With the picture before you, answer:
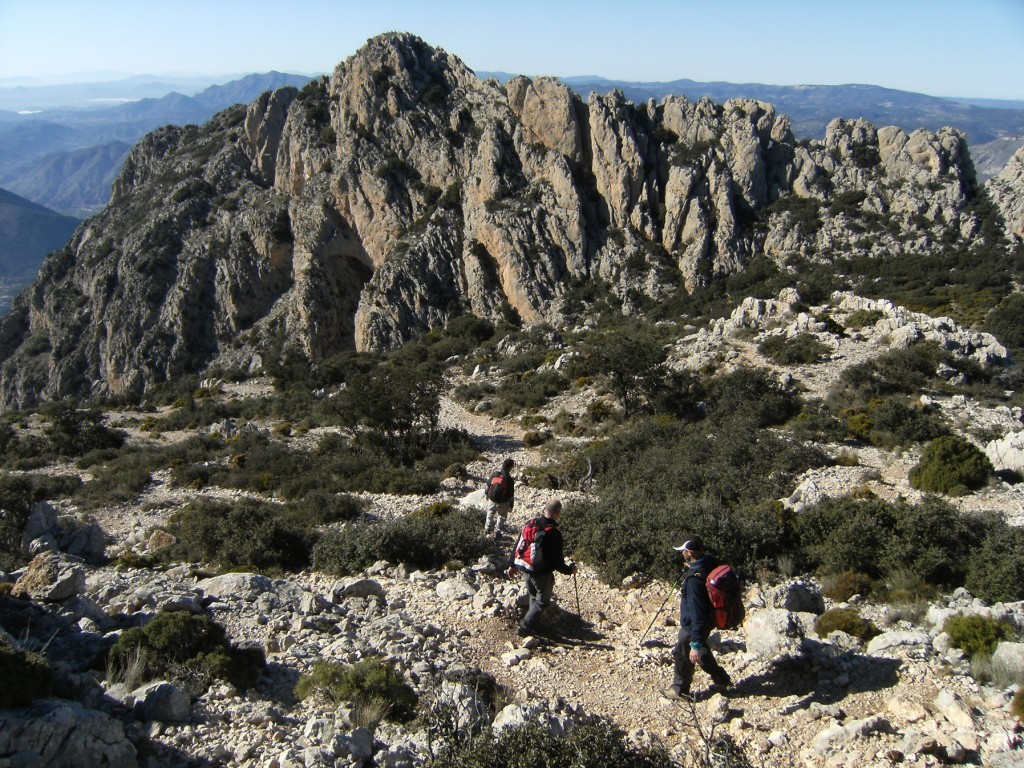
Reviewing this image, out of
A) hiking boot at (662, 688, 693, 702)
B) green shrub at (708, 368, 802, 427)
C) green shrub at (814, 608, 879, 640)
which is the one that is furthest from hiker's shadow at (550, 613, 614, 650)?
green shrub at (708, 368, 802, 427)

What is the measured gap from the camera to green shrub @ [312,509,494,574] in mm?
11828

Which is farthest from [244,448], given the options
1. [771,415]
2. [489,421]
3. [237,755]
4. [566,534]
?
[237,755]

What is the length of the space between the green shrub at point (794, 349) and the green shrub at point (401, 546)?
1692cm

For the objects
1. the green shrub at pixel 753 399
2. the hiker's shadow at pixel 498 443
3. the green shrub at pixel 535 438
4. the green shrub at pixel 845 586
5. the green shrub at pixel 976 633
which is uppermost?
the green shrub at pixel 976 633

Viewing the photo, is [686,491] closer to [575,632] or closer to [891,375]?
[575,632]

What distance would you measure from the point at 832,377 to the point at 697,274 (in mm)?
23776

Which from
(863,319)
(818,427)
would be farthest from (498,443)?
(863,319)

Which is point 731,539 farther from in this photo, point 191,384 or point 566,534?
point 191,384

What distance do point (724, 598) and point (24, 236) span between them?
21636 cm

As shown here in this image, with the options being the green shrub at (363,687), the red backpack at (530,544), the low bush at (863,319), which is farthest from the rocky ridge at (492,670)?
the low bush at (863,319)

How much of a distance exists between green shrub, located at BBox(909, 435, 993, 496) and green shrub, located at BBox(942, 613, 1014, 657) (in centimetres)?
721

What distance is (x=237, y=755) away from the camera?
5.82 metres

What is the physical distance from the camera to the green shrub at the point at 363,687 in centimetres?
671

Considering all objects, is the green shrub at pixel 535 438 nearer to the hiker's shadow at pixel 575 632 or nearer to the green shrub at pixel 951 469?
the green shrub at pixel 951 469
